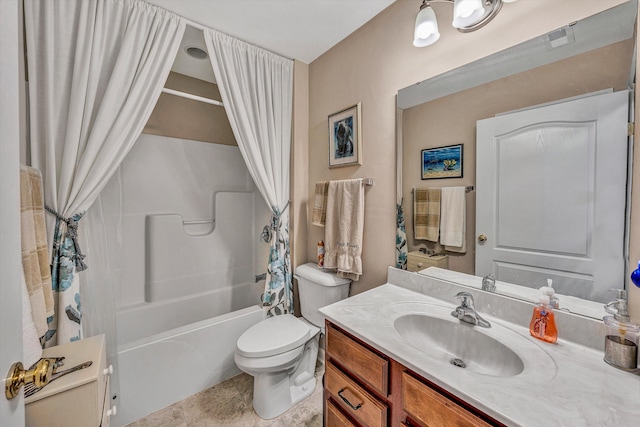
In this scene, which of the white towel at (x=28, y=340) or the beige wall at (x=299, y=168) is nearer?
the white towel at (x=28, y=340)

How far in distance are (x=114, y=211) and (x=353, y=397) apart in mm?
1658

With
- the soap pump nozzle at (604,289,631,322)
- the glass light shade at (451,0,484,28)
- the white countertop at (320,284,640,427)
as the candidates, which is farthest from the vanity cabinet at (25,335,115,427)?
the glass light shade at (451,0,484,28)

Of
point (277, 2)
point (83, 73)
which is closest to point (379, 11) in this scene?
point (277, 2)

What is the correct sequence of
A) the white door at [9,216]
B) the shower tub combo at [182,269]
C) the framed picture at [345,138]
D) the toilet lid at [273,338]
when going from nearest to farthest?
the white door at [9,216] < the toilet lid at [273,338] < the shower tub combo at [182,269] < the framed picture at [345,138]

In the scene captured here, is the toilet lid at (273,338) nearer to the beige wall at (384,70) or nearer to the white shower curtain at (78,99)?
the beige wall at (384,70)

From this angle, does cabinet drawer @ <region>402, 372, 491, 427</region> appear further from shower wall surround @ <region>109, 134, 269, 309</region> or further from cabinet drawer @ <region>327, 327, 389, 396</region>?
shower wall surround @ <region>109, 134, 269, 309</region>

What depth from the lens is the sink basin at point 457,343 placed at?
0.88 m

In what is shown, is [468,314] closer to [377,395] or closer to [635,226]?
[377,395]

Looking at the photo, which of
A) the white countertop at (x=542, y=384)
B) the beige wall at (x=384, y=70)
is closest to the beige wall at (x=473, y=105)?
the beige wall at (x=384, y=70)

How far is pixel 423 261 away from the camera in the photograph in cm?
135

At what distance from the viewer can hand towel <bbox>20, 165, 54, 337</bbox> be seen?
906 millimetres

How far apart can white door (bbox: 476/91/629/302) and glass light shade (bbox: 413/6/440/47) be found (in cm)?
47

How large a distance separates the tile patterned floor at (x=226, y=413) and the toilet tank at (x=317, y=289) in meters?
0.49

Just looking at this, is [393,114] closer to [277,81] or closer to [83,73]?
[277,81]
